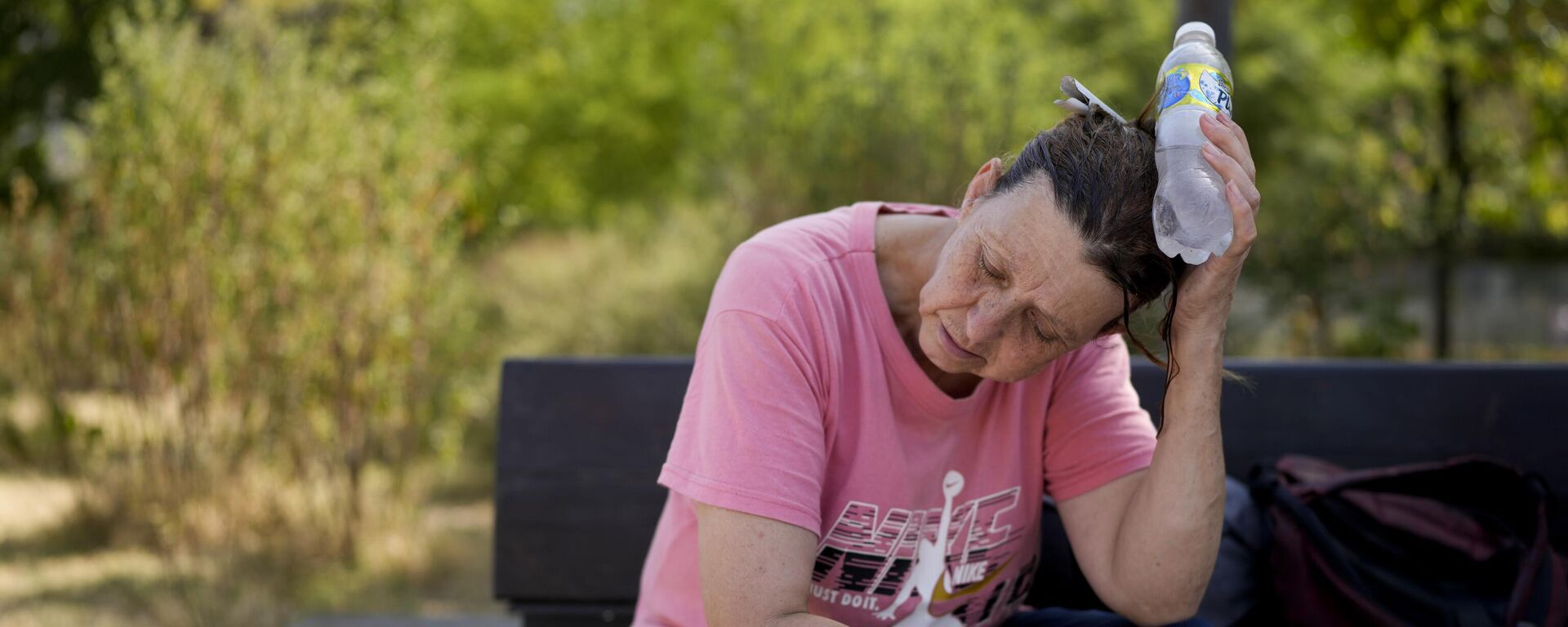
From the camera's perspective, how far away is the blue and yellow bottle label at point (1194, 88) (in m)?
1.52

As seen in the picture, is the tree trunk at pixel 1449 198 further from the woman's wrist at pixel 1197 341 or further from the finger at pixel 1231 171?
the finger at pixel 1231 171

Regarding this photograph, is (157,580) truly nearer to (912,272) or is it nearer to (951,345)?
(912,272)

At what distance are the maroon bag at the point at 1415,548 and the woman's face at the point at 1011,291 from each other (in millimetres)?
774

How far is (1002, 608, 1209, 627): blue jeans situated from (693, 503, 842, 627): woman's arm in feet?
1.52

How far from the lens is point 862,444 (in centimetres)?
170

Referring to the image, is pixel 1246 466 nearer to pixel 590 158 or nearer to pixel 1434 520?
pixel 1434 520

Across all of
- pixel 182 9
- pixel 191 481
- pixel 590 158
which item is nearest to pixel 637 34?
pixel 590 158

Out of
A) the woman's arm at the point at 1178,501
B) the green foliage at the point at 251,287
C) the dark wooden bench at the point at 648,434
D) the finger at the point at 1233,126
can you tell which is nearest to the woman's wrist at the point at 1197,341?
the woman's arm at the point at 1178,501

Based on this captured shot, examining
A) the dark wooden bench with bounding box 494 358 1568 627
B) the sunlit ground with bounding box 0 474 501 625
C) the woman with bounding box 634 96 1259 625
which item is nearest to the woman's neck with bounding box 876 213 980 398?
the woman with bounding box 634 96 1259 625

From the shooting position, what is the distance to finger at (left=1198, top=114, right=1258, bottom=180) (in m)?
1.51

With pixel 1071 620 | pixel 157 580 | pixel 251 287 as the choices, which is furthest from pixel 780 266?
pixel 157 580

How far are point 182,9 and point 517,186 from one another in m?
6.74

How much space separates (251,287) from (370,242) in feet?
1.25

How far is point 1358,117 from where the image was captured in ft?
27.7
